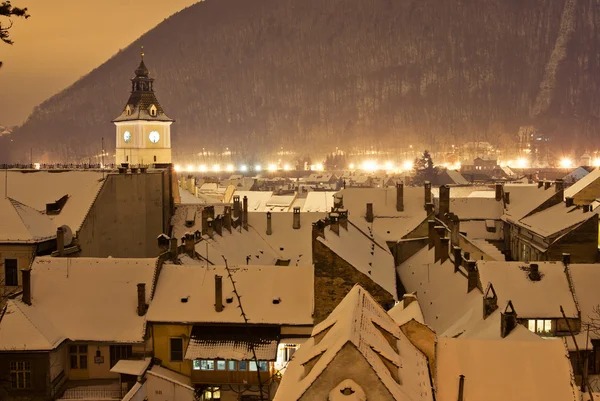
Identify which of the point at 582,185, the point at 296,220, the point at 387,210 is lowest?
the point at 296,220

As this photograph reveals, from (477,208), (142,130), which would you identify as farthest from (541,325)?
(142,130)

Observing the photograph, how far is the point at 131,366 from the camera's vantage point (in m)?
32.8

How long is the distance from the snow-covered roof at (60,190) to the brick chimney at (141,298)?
14.0 metres

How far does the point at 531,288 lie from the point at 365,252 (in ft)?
34.9

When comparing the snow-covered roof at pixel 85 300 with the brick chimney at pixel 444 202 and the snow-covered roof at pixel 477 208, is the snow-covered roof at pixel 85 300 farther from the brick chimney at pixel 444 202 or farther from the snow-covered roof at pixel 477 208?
the snow-covered roof at pixel 477 208

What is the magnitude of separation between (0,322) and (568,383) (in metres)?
24.1

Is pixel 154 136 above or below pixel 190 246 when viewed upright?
above

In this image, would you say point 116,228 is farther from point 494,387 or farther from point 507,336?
point 494,387

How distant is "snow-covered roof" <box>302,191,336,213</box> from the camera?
85125mm

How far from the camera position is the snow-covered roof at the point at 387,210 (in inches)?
2234

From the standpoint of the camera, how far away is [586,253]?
168 ft

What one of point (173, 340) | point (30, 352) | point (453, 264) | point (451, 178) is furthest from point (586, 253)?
point (451, 178)

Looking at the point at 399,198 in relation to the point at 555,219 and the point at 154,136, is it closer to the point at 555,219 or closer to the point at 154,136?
the point at 555,219

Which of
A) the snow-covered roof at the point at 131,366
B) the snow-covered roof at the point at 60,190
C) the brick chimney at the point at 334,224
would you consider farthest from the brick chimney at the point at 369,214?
the snow-covered roof at the point at 131,366
